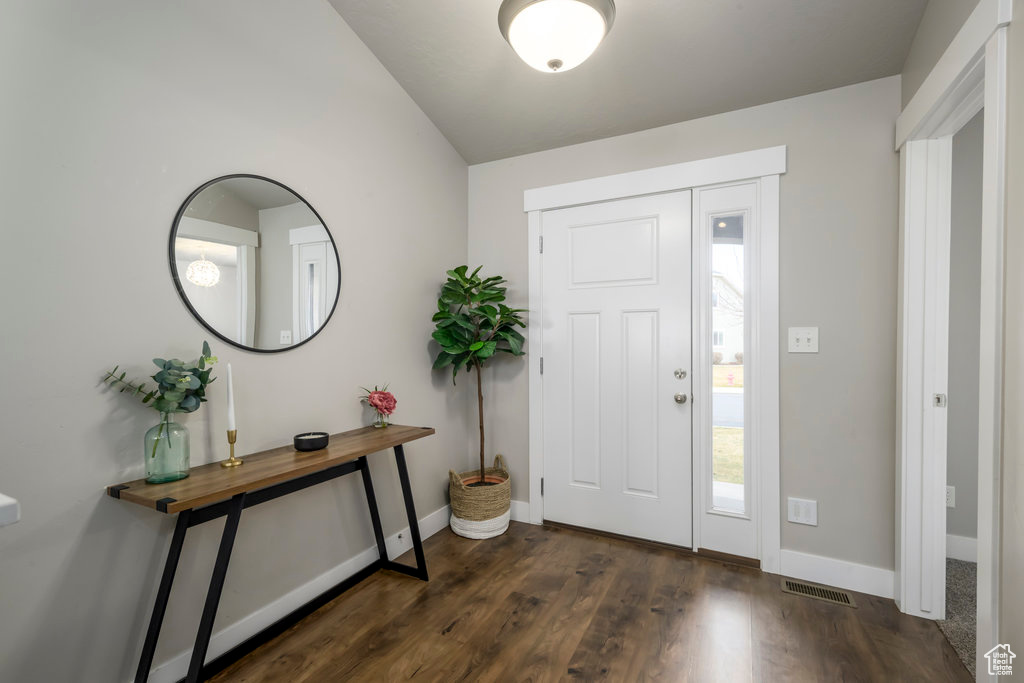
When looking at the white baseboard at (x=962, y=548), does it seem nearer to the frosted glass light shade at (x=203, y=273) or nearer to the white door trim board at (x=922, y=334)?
the white door trim board at (x=922, y=334)

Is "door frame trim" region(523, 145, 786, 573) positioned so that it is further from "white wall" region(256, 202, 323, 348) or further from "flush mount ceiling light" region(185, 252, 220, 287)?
"flush mount ceiling light" region(185, 252, 220, 287)

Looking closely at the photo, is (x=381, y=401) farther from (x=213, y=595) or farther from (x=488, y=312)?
(x=213, y=595)

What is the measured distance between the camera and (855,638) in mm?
1757

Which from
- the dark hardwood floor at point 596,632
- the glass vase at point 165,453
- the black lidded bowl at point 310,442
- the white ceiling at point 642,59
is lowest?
the dark hardwood floor at point 596,632

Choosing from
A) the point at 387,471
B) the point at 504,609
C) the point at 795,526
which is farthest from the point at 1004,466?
the point at 387,471

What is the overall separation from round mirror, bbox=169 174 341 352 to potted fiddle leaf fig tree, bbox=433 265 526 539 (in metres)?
0.72

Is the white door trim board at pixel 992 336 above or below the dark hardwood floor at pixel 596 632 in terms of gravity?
above

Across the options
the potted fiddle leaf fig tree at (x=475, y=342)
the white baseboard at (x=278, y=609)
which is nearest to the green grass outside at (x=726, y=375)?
the potted fiddle leaf fig tree at (x=475, y=342)

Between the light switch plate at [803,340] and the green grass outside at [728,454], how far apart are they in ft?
1.65

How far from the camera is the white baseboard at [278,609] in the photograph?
1.51 metres

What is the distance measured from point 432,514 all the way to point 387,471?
48 centimetres

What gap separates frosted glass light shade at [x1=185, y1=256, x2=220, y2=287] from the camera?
5.13 feet

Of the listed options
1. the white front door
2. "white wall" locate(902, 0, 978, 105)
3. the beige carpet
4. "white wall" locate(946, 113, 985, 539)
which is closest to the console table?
the white front door

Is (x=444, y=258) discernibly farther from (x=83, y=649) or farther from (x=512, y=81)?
(x=83, y=649)
